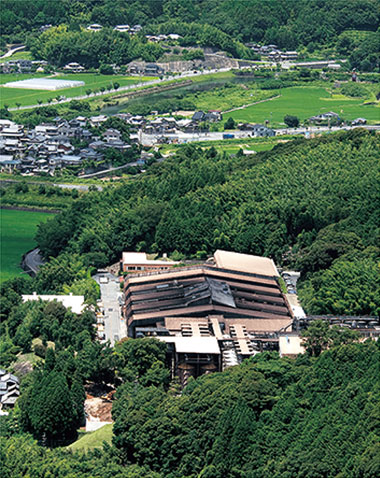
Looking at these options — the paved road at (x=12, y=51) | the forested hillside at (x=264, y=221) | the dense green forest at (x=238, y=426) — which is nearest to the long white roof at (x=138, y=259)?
the forested hillside at (x=264, y=221)

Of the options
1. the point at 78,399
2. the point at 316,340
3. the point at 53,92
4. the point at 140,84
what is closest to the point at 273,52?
the point at 140,84

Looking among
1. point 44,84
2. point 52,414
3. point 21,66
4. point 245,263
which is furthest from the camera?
point 21,66

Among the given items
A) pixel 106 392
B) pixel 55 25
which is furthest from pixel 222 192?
pixel 55 25

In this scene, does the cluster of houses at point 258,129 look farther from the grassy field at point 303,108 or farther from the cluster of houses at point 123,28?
the cluster of houses at point 123,28

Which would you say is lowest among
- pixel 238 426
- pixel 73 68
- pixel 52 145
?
pixel 73 68

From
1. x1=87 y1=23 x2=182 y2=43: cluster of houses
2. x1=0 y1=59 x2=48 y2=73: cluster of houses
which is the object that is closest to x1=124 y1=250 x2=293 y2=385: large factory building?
x1=0 y1=59 x2=48 y2=73: cluster of houses

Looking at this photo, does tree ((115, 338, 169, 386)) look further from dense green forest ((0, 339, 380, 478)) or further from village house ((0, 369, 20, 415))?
village house ((0, 369, 20, 415))

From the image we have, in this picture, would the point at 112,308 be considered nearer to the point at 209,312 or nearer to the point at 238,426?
the point at 209,312

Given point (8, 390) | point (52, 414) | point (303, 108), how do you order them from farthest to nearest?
point (303, 108)
point (8, 390)
point (52, 414)
